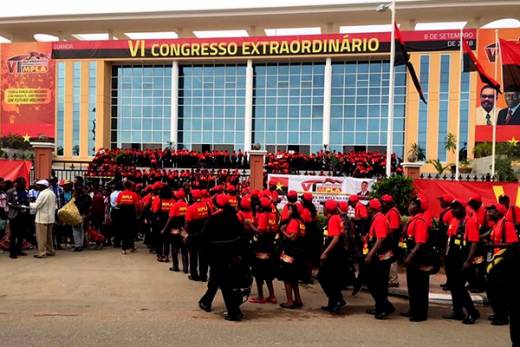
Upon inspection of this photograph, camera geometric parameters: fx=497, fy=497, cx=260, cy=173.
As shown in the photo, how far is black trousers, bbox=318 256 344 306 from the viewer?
7.23 metres

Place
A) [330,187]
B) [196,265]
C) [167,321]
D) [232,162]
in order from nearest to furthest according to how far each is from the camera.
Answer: [167,321]
[196,265]
[330,187]
[232,162]

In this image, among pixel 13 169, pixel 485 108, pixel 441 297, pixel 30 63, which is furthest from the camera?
pixel 30 63

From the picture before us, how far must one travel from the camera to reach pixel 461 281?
7105mm

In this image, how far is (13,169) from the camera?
14.4 meters

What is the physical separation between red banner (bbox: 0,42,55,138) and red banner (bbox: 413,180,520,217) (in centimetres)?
4108

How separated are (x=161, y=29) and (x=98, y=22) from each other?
612cm

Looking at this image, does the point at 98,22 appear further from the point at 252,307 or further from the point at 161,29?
the point at 252,307

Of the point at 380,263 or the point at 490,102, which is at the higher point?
the point at 490,102

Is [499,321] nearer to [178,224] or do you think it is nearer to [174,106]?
[178,224]

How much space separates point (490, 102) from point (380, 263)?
36695 mm

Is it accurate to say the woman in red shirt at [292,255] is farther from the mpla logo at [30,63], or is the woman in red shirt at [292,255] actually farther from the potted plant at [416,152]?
the mpla logo at [30,63]

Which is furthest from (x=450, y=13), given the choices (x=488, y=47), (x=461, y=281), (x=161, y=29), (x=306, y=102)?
(x=461, y=281)

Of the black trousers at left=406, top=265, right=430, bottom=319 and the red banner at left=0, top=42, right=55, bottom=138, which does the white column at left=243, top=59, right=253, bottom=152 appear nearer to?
the red banner at left=0, top=42, right=55, bottom=138

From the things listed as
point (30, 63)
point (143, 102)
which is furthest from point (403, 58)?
point (30, 63)
